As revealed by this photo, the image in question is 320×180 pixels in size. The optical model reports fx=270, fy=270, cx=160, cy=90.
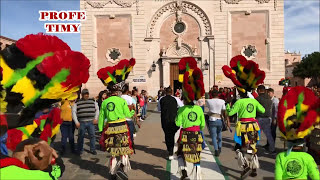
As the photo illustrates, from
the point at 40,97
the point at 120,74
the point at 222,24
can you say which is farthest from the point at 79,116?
the point at 222,24

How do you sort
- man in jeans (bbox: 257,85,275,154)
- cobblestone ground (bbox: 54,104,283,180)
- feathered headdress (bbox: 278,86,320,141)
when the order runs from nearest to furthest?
feathered headdress (bbox: 278,86,320,141) → cobblestone ground (bbox: 54,104,283,180) → man in jeans (bbox: 257,85,275,154)

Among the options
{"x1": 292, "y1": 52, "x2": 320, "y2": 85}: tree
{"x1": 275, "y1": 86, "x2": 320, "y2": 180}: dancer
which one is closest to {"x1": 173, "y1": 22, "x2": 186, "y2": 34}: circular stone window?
{"x1": 275, "y1": 86, "x2": 320, "y2": 180}: dancer

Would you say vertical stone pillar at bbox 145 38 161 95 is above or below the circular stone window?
below

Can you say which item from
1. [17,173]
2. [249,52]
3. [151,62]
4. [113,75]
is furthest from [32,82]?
[249,52]

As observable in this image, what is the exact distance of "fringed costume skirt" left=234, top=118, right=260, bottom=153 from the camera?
577 centimetres

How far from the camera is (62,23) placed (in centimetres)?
1780

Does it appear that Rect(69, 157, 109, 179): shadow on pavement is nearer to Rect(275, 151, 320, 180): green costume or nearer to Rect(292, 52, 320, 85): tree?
Rect(275, 151, 320, 180): green costume

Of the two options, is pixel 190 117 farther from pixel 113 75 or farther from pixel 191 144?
pixel 113 75

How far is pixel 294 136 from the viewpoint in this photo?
10.0 feet

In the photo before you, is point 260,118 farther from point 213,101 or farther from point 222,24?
point 222,24

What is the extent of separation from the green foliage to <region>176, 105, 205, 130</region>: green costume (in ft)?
192

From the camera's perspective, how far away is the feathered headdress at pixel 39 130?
2215mm

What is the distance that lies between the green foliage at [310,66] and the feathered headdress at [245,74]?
57.3 metres

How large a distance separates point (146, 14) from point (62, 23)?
8.04 m
